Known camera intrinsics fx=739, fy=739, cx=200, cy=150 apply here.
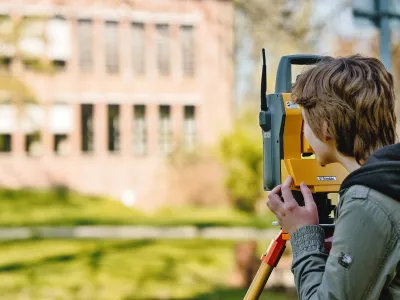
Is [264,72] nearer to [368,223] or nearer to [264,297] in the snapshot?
[368,223]

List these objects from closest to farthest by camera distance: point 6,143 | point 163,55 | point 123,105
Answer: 1. point 6,143
2. point 123,105
3. point 163,55

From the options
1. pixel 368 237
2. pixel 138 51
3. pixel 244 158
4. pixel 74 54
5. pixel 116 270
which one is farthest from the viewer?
pixel 138 51

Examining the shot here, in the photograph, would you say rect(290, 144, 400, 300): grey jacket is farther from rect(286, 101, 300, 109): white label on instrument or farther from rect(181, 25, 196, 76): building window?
rect(181, 25, 196, 76): building window

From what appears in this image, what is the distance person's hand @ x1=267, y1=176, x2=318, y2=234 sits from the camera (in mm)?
1559

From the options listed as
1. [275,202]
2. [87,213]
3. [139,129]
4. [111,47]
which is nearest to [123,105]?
[139,129]

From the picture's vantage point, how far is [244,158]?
20.1m

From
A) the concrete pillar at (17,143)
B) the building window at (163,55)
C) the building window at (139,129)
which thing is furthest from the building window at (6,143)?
the building window at (163,55)

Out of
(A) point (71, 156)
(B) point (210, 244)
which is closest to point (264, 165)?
(B) point (210, 244)

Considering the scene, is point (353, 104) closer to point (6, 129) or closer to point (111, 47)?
point (6, 129)

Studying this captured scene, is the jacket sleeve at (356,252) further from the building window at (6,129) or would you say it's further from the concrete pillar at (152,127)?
the concrete pillar at (152,127)

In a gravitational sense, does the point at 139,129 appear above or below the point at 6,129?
below

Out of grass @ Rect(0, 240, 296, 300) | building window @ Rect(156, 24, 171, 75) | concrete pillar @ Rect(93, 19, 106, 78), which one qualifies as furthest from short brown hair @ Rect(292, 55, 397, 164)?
building window @ Rect(156, 24, 171, 75)

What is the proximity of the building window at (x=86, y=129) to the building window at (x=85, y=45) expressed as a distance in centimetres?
139

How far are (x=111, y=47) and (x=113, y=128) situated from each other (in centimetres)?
302
